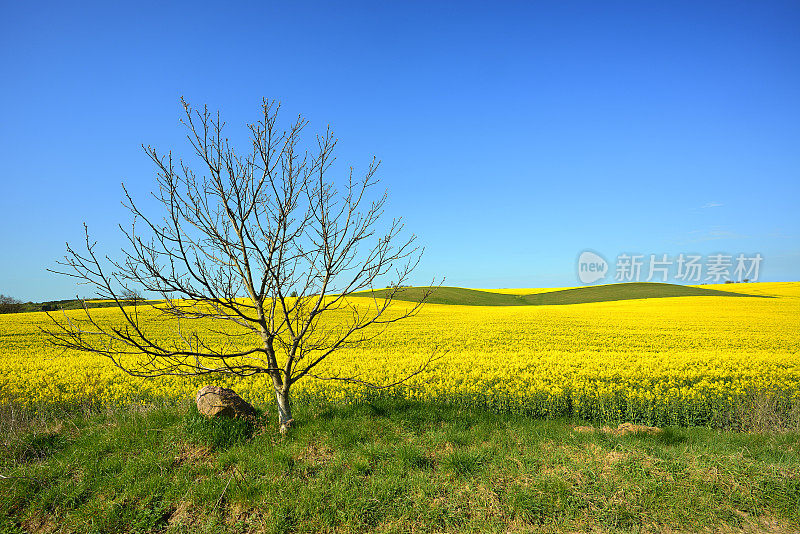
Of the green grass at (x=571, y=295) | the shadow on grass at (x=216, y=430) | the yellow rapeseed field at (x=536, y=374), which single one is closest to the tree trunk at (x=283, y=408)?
the shadow on grass at (x=216, y=430)

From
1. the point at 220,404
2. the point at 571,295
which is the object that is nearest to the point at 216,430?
the point at 220,404

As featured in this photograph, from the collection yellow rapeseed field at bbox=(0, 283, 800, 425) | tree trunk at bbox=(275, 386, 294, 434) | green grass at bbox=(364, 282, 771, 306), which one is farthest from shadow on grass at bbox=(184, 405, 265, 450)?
green grass at bbox=(364, 282, 771, 306)

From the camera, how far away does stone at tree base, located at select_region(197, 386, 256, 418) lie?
674 cm

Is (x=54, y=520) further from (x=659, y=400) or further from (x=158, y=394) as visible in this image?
(x=659, y=400)

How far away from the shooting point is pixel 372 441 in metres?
6.50

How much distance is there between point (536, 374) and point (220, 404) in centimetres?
878

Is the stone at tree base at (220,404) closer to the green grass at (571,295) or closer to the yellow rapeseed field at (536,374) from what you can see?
the yellow rapeseed field at (536,374)

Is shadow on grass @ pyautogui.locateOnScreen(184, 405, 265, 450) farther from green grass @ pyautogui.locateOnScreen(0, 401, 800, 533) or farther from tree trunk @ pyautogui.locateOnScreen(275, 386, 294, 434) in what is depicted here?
tree trunk @ pyautogui.locateOnScreen(275, 386, 294, 434)

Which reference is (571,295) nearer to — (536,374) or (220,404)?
(536,374)

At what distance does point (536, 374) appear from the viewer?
38.6ft

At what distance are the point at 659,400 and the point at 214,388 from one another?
1039 cm

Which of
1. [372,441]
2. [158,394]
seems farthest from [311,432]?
[158,394]

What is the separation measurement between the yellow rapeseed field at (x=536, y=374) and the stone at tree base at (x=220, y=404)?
1.59m

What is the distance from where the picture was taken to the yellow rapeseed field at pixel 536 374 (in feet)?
32.4
